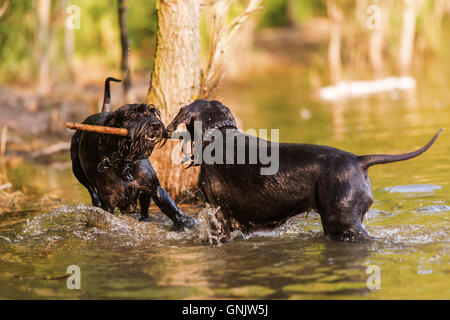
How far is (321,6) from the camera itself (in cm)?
3903

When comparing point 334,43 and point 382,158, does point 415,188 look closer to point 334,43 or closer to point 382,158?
point 382,158

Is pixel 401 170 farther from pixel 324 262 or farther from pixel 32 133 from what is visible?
pixel 32 133

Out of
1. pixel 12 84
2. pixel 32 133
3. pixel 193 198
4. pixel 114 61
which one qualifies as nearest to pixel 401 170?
pixel 193 198

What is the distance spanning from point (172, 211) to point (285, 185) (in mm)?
1757

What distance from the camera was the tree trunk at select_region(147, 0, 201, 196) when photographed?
8.75m

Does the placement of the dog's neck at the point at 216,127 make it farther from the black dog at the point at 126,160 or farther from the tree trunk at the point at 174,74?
the tree trunk at the point at 174,74

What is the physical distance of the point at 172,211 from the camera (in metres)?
7.41

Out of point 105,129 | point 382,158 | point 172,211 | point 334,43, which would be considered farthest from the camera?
point 334,43

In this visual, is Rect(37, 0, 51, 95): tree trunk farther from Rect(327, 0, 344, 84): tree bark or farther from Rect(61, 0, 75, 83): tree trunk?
Rect(327, 0, 344, 84): tree bark

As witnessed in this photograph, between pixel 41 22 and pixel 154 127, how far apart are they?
1451 cm

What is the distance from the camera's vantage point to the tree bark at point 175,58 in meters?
8.75

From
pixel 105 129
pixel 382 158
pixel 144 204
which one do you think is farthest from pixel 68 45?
pixel 382 158
